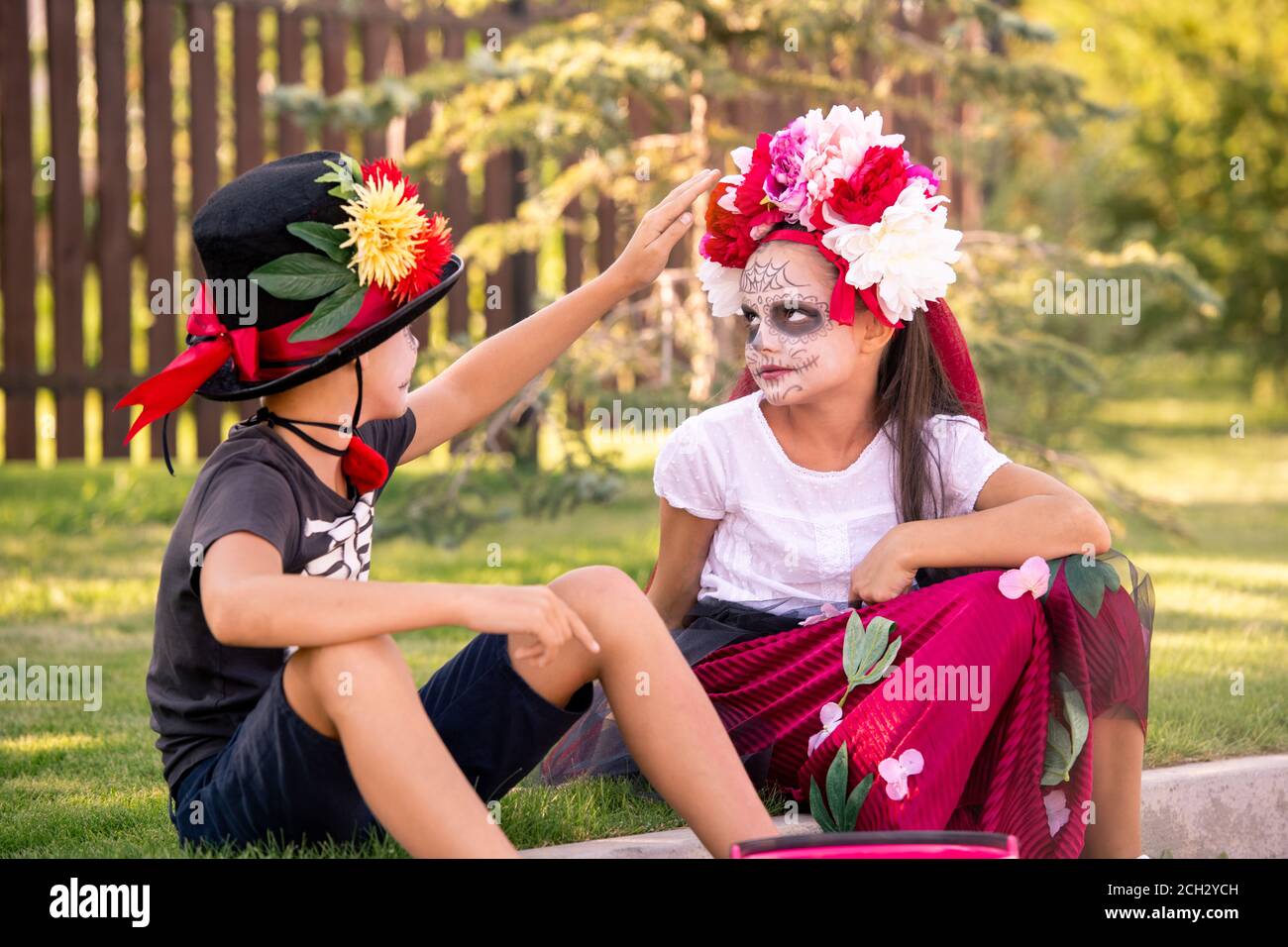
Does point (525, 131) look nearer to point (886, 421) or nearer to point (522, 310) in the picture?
point (522, 310)

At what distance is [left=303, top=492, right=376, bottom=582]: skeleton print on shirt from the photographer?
2756 millimetres

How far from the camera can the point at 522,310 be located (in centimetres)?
864

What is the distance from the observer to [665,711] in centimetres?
269

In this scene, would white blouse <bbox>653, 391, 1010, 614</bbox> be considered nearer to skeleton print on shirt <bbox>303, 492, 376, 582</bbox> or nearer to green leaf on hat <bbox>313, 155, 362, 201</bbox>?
skeleton print on shirt <bbox>303, 492, 376, 582</bbox>

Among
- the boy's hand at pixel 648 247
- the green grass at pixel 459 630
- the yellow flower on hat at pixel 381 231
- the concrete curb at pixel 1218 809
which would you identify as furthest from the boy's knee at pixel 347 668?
the concrete curb at pixel 1218 809

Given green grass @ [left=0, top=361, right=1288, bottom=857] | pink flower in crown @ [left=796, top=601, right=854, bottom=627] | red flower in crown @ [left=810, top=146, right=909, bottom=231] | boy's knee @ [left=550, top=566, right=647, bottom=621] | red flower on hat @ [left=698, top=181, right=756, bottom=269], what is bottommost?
green grass @ [left=0, top=361, right=1288, bottom=857]

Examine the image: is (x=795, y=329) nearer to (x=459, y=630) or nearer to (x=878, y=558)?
(x=878, y=558)

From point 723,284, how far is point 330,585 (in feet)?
4.41

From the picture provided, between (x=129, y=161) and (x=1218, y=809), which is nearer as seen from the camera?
(x=1218, y=809)

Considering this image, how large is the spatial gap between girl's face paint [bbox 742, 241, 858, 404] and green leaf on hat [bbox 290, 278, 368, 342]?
35.3 inches

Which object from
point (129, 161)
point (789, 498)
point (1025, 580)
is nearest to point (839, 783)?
point (1025, 580)

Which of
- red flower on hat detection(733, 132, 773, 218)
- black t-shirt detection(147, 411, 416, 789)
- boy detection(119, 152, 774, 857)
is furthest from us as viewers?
red flower on hat detection(733, 132, 773, 218)

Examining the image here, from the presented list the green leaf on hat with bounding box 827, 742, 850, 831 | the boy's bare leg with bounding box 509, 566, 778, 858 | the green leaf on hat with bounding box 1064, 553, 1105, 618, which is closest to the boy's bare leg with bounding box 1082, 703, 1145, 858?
the green leaf on hat with bounding box 1064, 553, 1105, 618
